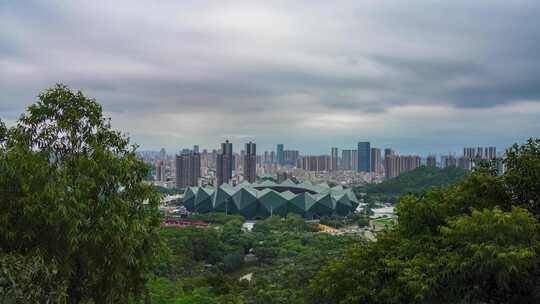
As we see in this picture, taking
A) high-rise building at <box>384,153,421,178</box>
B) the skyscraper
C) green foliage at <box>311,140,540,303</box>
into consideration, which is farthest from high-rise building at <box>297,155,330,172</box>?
green foliage at <box>311,140,540,303</box>

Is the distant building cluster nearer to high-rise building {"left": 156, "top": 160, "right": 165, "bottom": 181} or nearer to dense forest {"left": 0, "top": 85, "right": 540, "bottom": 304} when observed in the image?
high-rise building {"left": 156, "top": 160, "right": 165, "bottom": 181}

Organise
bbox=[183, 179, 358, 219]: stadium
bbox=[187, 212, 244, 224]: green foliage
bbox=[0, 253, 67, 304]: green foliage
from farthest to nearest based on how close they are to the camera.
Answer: bbox=[183, 179, 358, 219]: stadium
bbox=[187, 212, 244, 224]: green foliage
bbox=[0, 253, 67, 304]: green foliage

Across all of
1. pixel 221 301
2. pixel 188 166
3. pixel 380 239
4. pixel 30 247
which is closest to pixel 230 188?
pixel 188 166

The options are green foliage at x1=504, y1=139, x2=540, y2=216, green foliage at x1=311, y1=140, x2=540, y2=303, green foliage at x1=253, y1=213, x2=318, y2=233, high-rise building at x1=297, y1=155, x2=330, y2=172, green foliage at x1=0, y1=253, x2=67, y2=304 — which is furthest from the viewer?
high-rise building at x1=297, y1=155, x2=330, y2=172

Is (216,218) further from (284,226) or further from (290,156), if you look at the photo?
(290,156)

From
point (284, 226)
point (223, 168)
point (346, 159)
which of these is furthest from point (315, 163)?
point (284, 226)

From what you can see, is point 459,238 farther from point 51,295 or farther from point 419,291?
point 51,295
